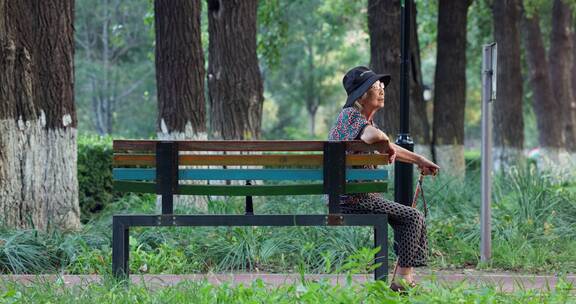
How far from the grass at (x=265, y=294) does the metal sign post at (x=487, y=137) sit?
246 cm

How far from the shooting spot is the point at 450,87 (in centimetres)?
1733

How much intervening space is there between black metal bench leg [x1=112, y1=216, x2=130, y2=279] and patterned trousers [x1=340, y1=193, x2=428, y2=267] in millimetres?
1604

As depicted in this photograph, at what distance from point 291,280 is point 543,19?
84.2 feet

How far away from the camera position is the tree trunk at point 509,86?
20.6 meters

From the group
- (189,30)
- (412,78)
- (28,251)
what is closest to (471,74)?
(412,78)

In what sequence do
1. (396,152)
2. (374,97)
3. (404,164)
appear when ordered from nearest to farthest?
(396,152), (374,97), (404,164)

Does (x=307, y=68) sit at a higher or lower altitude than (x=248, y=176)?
higher

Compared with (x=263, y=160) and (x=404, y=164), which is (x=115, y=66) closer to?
(x=404, y=164)

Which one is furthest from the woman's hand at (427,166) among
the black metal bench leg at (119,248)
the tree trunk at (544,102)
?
the tree trunk at (544,102)

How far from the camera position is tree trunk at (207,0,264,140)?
44.2ft

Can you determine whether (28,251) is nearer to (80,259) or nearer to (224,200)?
(80,259)

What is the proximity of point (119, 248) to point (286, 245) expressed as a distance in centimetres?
258

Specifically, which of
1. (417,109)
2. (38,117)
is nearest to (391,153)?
(38,117)

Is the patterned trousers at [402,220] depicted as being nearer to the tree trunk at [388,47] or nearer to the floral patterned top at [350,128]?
the floral patterned top at [350,128]
